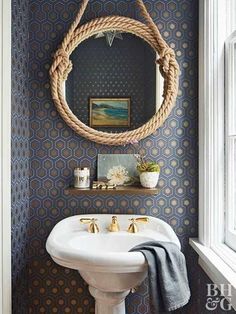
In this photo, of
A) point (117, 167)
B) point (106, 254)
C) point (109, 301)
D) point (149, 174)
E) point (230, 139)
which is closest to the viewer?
point (106, 254)

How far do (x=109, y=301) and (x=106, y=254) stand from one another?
0.37m

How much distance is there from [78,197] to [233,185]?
34.1 inches

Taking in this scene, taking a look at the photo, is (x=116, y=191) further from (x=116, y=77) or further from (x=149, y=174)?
(x=116, y=77)

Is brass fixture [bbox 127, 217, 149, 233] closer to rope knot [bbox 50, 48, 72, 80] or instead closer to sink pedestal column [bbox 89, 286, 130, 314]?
sink pedestal column [bbox 89, 286, 130, 314]

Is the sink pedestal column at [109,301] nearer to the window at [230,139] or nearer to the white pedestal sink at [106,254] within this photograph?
the white pedestal sink at [106,254]

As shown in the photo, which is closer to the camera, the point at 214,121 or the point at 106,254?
the point at 106,254

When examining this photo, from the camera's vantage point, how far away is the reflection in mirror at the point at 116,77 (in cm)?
177

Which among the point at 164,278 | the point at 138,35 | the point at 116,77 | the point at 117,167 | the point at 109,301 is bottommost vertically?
the point at 109,301

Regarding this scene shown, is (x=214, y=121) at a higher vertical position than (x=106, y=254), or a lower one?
higher

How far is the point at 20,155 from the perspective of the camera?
5.46 feet

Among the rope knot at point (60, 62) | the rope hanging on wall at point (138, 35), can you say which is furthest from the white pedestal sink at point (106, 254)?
the rope knot at point (60, 62)

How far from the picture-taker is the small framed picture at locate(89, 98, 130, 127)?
1.77 meters

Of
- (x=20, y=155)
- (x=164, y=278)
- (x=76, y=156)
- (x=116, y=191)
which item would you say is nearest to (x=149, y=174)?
(x=116, y=191)

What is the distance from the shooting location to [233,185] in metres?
1.58
